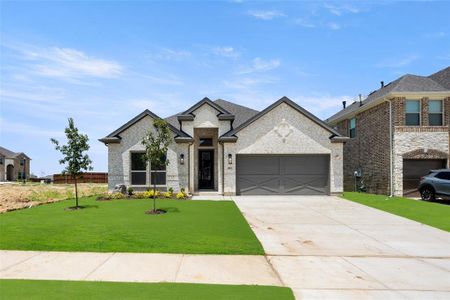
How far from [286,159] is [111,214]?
1193 centimetres

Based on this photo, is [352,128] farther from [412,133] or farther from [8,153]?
[8,153]

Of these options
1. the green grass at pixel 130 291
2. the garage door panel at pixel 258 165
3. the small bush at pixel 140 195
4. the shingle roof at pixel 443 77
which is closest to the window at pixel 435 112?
the shingle roof at pixel 443 77

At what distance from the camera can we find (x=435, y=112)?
2055cm

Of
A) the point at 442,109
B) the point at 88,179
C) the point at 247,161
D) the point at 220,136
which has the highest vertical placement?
the point at 442,109

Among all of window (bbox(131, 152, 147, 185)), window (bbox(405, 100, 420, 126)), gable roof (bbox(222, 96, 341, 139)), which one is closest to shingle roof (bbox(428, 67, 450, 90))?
window (bbox(405, 100, 420, 126))

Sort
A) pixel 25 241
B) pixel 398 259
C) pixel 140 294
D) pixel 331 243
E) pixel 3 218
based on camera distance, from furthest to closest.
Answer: pixel 3 218 → pixel 331 243 → pixel 25 241 → pixel 398 259 → pixel 140 294

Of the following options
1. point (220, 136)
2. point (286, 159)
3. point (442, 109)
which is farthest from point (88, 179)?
point (442, 109)

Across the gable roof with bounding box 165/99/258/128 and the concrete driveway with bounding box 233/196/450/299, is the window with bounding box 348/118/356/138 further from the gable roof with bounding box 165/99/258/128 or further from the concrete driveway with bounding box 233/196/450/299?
the concrete driveway with bounding box 233/196/450/299

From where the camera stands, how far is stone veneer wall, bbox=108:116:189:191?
791 inches

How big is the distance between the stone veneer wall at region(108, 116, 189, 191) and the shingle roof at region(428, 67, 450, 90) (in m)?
17.9

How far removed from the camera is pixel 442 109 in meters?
20.4

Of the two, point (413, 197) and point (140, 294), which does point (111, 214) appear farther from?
point (413, 197)

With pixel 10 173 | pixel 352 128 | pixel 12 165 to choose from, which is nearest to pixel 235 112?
pixel 352 128

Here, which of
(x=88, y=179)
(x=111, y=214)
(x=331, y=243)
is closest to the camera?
(x=331, y=243)
